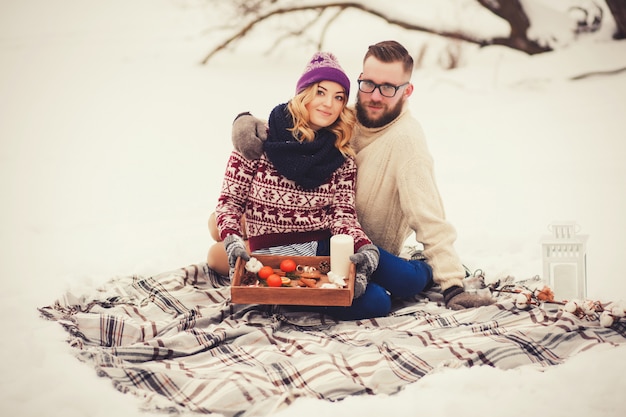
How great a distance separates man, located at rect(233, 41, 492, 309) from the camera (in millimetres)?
2555

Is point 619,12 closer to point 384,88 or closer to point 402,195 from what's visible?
point 384,88

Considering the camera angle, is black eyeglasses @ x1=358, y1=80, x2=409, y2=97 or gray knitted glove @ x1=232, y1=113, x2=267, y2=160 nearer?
gray knitted glove @ x1=232, y1=113, x2=267, y2=160

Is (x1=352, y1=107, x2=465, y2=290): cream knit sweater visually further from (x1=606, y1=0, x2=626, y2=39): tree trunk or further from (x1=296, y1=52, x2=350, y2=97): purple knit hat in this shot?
(x1=606, y1=0, x2=626, y2=39): tree trunk

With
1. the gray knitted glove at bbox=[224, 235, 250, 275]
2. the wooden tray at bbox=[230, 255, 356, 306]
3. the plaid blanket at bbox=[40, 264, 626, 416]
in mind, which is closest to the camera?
the plaid blanket at bbox=[40, 264, 626, 416]

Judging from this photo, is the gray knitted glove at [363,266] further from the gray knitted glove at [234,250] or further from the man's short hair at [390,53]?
the man's short hair at [390,53]

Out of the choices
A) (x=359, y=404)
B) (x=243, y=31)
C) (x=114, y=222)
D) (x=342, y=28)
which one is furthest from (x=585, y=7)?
(x=359, y=404)

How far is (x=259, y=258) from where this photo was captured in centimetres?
241

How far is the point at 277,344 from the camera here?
7.32 feet

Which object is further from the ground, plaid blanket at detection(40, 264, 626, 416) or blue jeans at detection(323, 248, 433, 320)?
blue jeans at detection(323, 248, 433, 320)

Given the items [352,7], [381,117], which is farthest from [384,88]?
[352,7]

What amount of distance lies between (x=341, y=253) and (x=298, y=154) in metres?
0.40

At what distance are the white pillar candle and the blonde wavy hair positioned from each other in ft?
1.22

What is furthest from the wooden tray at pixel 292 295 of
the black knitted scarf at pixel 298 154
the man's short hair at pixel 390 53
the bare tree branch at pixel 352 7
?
the bare tree branch at pixel 352 7

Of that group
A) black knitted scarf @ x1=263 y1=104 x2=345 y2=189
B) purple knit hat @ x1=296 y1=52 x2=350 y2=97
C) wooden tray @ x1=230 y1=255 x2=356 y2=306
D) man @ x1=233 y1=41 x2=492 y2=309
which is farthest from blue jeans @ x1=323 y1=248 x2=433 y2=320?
purple knit hat @ x1=296 y1=52 x2=350 y2=97
